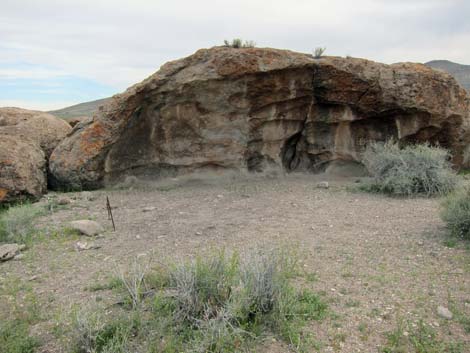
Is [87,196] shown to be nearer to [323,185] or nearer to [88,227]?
[88,227]

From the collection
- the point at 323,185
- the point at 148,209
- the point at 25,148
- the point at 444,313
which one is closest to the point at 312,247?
the point at 444,313

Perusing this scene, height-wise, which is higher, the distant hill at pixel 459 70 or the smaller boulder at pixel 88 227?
the distant hill at pixel 459 70

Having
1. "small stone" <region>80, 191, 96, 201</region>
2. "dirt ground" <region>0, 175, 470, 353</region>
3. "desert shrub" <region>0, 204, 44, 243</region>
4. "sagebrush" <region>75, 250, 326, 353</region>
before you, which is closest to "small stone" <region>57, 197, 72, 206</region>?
"dirt ground" <region>0, 175, 470, 353</region>

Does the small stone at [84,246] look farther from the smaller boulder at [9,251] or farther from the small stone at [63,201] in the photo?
the small stone at [63,201]

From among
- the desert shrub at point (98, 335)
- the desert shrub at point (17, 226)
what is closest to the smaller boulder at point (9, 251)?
the desert shrub at point (17, 226)

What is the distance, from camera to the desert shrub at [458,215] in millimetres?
4758

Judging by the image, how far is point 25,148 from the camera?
25.0 ft

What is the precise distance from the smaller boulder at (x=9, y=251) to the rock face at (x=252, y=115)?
3.32 meters

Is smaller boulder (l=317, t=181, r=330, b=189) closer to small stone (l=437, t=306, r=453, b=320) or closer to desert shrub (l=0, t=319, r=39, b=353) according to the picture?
small stone (l=437, t=306, r=453, b=320)

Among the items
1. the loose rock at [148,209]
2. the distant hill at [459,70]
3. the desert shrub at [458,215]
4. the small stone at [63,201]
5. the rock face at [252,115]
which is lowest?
the loose rock at [148,209]

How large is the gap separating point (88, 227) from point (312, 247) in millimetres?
2792

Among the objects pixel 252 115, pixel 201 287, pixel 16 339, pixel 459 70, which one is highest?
pixel 459 70

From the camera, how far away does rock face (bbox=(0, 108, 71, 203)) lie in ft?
22.9

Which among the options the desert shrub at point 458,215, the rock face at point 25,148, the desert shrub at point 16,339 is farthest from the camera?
the rock face at point 25,148
